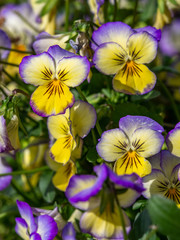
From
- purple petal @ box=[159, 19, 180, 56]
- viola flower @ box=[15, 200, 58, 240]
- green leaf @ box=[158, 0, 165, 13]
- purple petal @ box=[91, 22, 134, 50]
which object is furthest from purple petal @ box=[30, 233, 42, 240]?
purple petal @ box=[159, 19, 180, 56]

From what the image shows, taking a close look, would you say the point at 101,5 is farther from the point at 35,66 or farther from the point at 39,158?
the point at 39,158

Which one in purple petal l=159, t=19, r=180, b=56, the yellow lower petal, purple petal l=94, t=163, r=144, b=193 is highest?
purple petal l=94, t=163, r=144, b=193

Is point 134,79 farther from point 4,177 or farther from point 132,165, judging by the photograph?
point 4,177

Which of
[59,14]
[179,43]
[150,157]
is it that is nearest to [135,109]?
[150,157]

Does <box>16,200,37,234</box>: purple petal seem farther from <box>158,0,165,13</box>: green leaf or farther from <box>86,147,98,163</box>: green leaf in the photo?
<box>158,0,165,13</box>: green leaf

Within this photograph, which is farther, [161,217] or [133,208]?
[133,208]

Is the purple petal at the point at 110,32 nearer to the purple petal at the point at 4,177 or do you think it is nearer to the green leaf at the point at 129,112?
the green leaf at the point at 129,112
